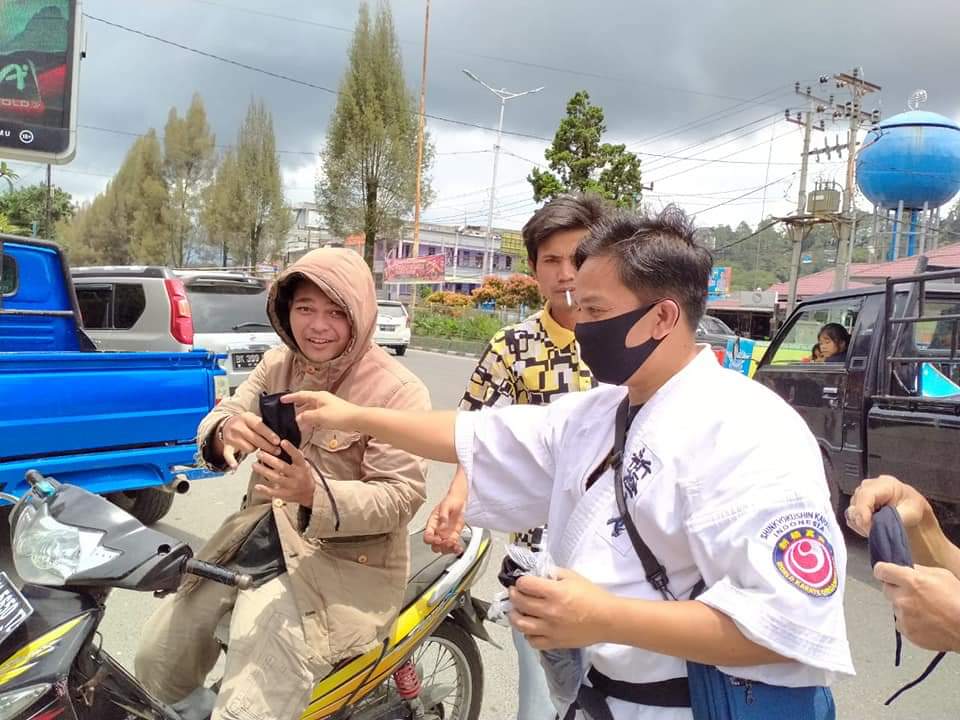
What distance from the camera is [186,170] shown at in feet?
150

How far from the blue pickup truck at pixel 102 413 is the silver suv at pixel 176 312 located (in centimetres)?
176

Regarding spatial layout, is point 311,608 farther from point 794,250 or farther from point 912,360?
point 794,250

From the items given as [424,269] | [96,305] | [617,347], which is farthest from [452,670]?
[424,269]

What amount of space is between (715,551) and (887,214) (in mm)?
28332

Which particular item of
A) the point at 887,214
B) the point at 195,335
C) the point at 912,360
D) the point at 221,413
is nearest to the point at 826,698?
the point at 221,413

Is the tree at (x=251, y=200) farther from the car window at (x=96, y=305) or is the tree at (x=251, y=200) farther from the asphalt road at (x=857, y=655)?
the asphalt road at (x=857, y=655)

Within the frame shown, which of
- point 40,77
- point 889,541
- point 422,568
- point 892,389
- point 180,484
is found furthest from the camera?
point 40,77

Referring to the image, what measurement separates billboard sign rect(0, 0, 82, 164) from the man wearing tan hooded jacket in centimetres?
467

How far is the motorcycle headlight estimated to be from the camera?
4.68 feet

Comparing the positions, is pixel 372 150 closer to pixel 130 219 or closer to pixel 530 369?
pixel 130 219

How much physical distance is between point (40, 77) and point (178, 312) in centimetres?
217

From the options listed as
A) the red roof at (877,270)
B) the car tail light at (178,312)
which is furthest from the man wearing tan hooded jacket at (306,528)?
the red roof at (877,270)

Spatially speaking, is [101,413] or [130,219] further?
[130,219]

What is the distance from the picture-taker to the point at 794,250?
21906mm
